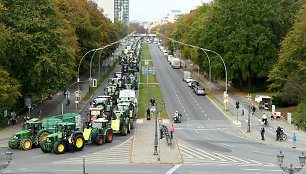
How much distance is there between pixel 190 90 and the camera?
73.8 metres

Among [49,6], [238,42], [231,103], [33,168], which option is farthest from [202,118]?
[33,168]

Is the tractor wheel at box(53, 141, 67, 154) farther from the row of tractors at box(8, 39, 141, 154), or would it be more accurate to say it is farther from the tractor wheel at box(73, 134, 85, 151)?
the tractor wheel at box(73, 134, 85, 151)

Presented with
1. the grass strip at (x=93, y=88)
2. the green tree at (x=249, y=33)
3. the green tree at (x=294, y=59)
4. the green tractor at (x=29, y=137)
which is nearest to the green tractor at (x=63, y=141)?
the green tractor at (x=29, y=137)

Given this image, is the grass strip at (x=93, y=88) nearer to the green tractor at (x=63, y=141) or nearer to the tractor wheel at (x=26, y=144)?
the tractor wheel at (x=26, y=144)

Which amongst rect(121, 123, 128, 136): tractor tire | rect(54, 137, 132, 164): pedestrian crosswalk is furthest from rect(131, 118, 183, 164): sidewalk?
rect(121, 123, 128, 136): tractor tire

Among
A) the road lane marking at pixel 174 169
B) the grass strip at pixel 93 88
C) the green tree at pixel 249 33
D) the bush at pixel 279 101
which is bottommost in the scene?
the road lane marking at pixel 174 169

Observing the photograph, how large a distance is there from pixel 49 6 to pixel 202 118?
24.9 m

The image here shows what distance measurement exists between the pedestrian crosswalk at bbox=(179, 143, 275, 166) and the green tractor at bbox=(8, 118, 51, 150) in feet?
39.7

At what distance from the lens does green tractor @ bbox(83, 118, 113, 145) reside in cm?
3391

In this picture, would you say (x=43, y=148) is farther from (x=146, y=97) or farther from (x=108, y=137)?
(x=146, y=97)

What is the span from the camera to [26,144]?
1280 inches

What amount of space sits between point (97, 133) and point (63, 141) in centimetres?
415

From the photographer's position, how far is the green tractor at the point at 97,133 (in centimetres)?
3391

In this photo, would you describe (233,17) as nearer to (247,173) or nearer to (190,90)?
(190,90)
